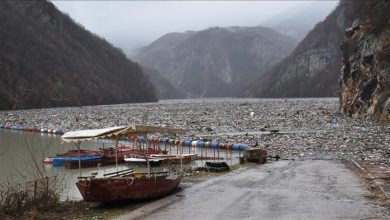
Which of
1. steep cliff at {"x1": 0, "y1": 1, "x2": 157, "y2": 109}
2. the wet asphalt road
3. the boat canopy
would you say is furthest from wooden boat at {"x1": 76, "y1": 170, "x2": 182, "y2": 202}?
steep cliff at {"x1": 0, "y1": 1, "x2": 157, "y2": 109}

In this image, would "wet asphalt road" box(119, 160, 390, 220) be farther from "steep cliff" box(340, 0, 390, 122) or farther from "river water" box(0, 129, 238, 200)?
"steep cliff" box(340, 0, 390, 122)

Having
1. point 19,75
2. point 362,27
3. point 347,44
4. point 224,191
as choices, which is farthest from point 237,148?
point 19,75

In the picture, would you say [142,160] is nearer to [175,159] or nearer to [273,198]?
[175,159]

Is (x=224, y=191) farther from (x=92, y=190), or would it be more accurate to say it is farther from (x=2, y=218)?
(x=2, y=218)

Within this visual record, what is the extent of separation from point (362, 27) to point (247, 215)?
52479mm

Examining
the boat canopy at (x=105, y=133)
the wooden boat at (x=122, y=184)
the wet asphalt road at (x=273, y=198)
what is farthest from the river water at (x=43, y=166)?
the wet asphalt road at (x=273, y=198)

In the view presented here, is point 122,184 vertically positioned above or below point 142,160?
above

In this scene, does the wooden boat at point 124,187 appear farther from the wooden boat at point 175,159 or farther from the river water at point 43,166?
the wooden boat at point 175,159

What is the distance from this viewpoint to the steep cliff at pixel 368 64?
4972cm

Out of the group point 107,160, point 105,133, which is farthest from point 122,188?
point 107,160

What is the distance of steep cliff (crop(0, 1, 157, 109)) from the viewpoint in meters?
127

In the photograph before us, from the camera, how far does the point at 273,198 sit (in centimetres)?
1583

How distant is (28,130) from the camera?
2164 inches

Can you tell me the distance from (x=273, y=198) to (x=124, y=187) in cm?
514
